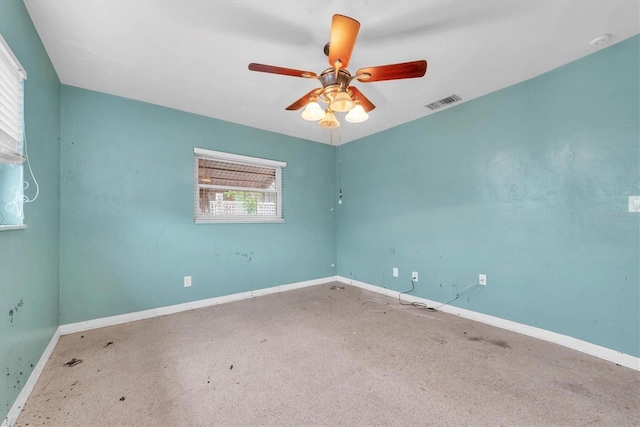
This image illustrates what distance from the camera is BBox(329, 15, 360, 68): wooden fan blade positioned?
4.35ft

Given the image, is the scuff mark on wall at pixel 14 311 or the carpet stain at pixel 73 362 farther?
the carpet stain at pixel 73 362

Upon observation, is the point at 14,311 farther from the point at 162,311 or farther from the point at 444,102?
the point at 444,102

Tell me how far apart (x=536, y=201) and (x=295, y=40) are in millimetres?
2489

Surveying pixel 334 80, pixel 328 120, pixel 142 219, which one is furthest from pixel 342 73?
pixel 142 219

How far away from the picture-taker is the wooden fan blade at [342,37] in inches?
52.2

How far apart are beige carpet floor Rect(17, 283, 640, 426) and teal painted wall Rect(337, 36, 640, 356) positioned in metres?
0.38

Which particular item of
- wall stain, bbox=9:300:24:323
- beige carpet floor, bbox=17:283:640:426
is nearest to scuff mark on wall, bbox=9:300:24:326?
wall stain, bbox=9:300:24:323

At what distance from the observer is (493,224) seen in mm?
2643

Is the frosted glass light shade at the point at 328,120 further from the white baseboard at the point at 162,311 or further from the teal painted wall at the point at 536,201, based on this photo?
the white baseboard at the point at 162,311

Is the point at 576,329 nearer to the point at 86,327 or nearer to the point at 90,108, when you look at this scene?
the point at 86,327

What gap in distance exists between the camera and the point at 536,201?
2.36m

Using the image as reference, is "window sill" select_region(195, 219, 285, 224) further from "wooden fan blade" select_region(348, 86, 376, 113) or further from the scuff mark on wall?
"wooden fan blade" select_region(348, 86, 376, 113)

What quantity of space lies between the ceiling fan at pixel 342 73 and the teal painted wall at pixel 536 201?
157cm

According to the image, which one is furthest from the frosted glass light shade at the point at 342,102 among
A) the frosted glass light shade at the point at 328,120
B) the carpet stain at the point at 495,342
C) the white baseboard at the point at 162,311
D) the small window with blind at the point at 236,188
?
the white baseboard at the point at 162,311
